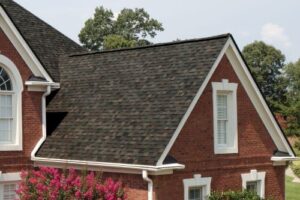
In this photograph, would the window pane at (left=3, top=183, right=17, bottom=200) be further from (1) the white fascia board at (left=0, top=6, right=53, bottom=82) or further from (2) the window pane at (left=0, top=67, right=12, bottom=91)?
(1) the white fascia board at (left=0, top=6, right=53, bottom=82)

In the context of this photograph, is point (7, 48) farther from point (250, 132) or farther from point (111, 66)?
point (250, 132)

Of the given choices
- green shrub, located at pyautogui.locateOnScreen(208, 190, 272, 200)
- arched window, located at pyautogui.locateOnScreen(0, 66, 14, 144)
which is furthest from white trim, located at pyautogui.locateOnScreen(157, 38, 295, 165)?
arched window, located at pyautogui.locateOnScreen(0, 66, 14, 144)

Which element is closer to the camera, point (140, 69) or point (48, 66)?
point (140, 69)

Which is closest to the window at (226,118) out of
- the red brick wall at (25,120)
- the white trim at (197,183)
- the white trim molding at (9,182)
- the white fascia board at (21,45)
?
the white trim at (197,183)

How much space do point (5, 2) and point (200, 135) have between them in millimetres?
10235

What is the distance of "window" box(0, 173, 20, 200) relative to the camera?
1761 centimetres

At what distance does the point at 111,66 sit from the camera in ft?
65.0

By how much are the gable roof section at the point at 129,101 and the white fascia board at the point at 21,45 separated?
1519 mm

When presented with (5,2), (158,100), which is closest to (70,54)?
(5,2)

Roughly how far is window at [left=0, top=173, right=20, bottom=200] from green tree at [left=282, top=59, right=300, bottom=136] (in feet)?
176

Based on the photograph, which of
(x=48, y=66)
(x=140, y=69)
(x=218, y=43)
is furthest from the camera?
(x=48, y=66)

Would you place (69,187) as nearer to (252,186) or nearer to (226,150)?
(226,150)

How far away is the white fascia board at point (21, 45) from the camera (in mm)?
17781

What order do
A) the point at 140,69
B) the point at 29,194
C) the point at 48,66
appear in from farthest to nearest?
the point at 48,66 → the point at 140,69 → the point at 29,194
